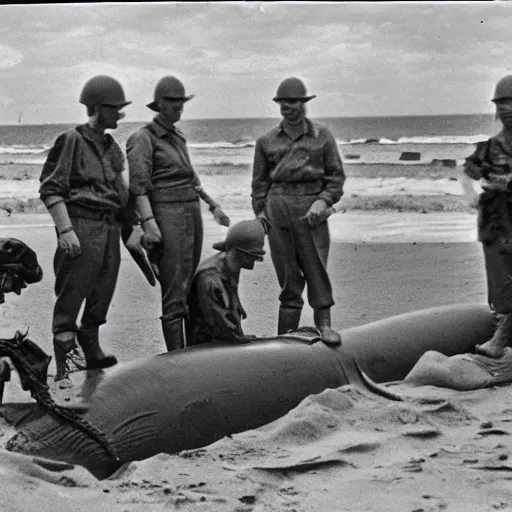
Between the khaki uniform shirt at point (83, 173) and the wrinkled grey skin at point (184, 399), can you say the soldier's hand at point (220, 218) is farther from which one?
the wrinkled grey skin at point (184, 399)

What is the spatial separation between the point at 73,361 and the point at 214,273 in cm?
99

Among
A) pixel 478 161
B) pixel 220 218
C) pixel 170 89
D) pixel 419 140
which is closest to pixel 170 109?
pixel 170 89

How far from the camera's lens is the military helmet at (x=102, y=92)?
6.00m

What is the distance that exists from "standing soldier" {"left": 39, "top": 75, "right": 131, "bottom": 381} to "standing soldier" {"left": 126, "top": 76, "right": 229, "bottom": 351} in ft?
0.73

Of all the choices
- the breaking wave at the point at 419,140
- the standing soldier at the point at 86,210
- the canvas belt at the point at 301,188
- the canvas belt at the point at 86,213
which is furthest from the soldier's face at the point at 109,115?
the breaking wave at the point at 419,140

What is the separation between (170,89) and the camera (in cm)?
642

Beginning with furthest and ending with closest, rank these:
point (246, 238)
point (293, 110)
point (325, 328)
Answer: point (293, 110)
point (325, 328)
point (246, 238)

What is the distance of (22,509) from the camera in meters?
4.52

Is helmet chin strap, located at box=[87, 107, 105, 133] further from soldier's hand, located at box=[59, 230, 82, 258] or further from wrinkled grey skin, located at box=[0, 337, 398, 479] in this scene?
wrinkled grey skin, located at box=[0, 337, 398, 479]

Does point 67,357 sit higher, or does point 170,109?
point 170,109

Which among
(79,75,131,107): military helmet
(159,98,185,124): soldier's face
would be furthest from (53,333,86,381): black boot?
(159,98,185,124): soldier's face

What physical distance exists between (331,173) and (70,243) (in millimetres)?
2012

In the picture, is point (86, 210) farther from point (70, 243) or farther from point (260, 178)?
point (260, 178)

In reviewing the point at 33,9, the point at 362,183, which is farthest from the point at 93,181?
the point at 362,183
